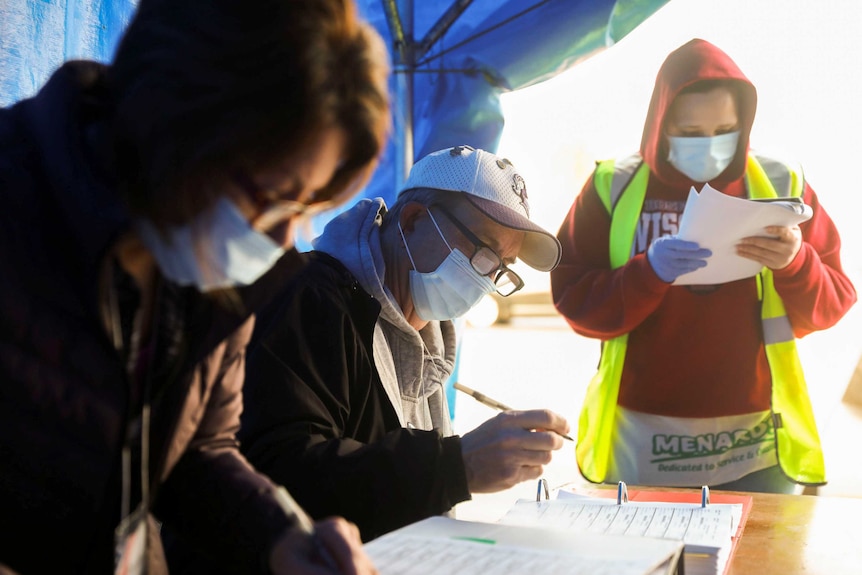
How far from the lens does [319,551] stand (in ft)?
2.57

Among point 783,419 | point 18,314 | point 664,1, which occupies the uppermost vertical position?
point 664,1

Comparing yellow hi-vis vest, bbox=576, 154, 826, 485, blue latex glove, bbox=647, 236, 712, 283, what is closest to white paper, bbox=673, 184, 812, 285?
blue latex glove, bbox=647, 236, 712, 283

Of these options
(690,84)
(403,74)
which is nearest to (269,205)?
(690,84)

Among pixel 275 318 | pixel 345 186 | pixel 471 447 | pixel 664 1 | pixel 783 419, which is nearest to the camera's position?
pixel 345 186

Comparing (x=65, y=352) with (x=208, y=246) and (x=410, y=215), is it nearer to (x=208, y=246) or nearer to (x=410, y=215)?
(x=208, y=246)

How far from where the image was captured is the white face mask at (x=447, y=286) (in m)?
1.57

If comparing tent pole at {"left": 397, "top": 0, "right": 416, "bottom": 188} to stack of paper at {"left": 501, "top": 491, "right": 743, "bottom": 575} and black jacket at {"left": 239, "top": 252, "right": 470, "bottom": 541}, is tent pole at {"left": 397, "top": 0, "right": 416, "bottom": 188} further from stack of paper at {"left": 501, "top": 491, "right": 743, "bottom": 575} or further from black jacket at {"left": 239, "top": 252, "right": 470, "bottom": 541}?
stack of paper at {"left": 501, "top": 491, "right": 743, "bottom": 575}

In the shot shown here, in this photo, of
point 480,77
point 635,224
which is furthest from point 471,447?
point 480,77

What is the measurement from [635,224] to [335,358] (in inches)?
47.2

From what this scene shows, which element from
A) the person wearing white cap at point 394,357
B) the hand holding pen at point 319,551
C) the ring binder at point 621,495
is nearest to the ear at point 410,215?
the person wearing white cap at point 394,357

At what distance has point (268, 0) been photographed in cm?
66

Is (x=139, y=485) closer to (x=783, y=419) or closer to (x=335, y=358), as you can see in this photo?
(x=335, y=358)

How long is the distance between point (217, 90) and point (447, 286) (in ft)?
3.17

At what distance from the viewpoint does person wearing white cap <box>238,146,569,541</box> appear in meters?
1.19
